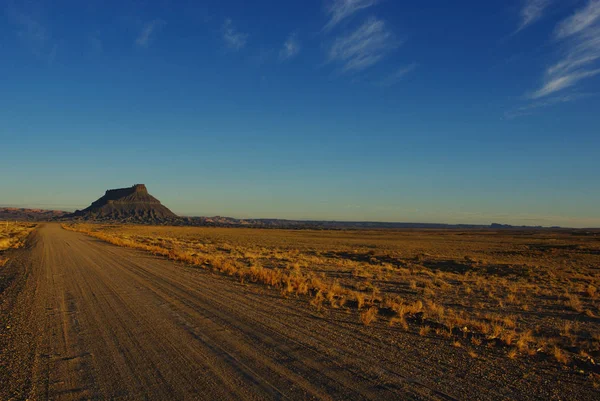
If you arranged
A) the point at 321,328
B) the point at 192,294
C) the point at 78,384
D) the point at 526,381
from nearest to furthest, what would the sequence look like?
the point at 78,384, the point at 526,381, the point at 321,328, the point at 192,294

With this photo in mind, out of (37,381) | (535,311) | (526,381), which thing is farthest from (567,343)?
(37,381)

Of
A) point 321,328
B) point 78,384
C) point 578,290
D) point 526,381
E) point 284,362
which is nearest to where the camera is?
point 78,384

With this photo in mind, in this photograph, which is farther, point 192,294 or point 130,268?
point 130,268

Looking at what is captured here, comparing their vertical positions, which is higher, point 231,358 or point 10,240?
point 231,358

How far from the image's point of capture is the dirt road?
17.1 feet

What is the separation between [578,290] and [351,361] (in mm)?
16544

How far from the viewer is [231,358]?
20.6 feet

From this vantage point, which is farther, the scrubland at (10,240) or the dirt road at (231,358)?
the scrubland at (10,240)

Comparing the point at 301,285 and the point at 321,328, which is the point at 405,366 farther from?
the point at 301,285

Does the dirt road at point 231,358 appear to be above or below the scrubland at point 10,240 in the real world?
above

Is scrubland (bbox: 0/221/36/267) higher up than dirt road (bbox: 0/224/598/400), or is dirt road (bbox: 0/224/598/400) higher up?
dirt road (bbox: 0/224/598/400)

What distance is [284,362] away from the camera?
616 centimetres

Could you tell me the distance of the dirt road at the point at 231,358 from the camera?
17.1ft

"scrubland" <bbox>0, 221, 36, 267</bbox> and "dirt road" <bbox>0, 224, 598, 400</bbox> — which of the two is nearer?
"dirt road" <bbox>0, 224, 598, 400</bbox>
